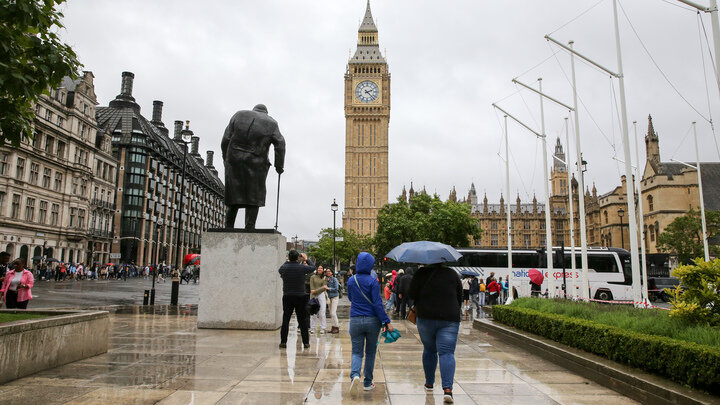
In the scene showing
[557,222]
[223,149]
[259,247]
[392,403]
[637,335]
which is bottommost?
[392,403]

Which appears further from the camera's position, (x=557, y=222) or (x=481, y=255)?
(x=557, y=222)

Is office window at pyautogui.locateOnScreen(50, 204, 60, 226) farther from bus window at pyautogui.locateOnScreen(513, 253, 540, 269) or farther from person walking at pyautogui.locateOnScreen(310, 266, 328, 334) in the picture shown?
person walking at pyautogui.locateOnScreen(310, 266, 328, 334)

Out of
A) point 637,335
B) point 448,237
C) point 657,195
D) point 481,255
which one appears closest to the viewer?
point 637,335

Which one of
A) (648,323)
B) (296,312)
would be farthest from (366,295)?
(648,323)

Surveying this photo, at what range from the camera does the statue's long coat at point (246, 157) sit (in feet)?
36.8

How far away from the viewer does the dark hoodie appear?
20.3ft

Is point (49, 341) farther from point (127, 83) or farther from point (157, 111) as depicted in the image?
point (157, 111)

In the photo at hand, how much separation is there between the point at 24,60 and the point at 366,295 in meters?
5.48

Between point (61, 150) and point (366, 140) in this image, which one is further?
point (366, 140)

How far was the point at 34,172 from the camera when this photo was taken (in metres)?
48.0

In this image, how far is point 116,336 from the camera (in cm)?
1001

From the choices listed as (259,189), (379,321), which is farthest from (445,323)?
(259,189)

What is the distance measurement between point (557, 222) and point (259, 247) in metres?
110

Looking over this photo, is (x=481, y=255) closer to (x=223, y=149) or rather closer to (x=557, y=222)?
(x=223, y=149)
